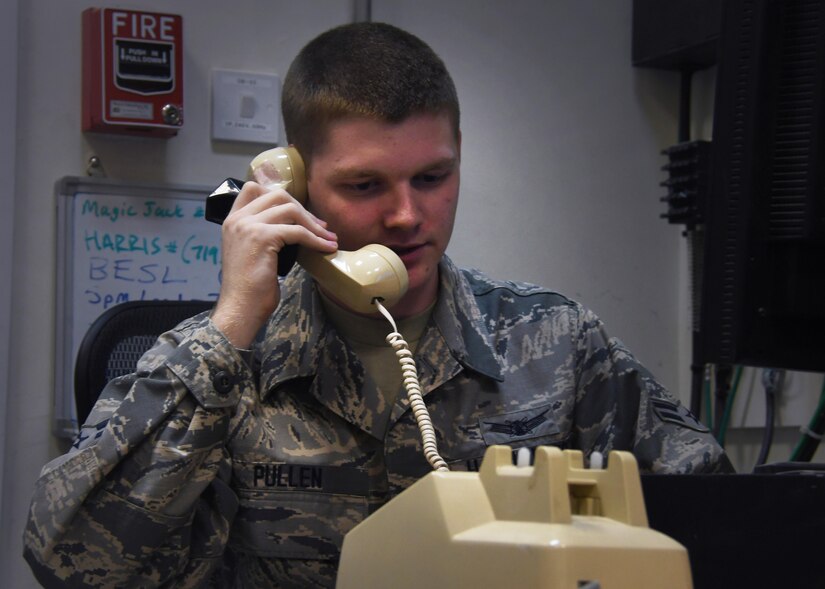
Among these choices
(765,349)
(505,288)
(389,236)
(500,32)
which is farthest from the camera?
(500,32)

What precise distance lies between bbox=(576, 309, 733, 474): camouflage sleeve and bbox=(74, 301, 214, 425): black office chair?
2.12 ft

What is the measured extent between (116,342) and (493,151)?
1.14 meters

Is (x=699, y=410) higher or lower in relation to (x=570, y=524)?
lower

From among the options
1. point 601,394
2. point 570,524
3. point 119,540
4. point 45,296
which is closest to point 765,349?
point 601,394

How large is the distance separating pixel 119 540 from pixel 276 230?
39 cm

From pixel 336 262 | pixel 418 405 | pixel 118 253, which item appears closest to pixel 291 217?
pixel 336 262

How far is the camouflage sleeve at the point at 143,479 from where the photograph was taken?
1.13 meters

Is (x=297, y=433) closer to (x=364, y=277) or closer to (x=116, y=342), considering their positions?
(x=364, y=277)

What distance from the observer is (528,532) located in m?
0.61

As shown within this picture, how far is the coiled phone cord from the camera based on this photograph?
0.98 meters

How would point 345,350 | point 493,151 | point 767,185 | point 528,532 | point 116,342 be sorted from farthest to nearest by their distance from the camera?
1. point 493,151
2. point 116,342
3. point 345,350
4. point 767,185
5. point 528,532

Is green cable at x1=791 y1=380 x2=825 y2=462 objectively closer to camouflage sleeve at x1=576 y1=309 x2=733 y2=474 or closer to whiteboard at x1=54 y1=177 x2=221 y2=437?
camouflage sleeve at x1=576 y1=309 x2=733 y2=474

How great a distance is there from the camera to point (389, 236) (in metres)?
1.27

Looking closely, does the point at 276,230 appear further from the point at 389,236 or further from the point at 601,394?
the point at 601,394
